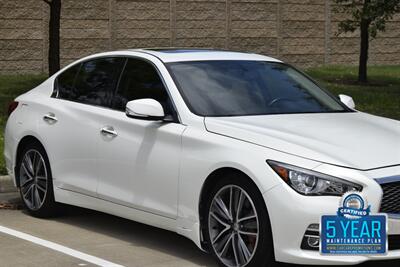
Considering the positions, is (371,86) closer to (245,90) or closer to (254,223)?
(245,90)

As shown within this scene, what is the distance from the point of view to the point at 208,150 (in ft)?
20.2

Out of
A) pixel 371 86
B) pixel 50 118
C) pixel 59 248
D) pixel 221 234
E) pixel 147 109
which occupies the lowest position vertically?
pixel 371 86

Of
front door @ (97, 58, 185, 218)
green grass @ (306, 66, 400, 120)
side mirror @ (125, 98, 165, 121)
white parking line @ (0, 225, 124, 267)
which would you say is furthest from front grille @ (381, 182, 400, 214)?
green grass @ (306, 66, 400, 120)

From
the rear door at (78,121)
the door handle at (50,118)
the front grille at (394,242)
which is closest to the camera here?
the front grille at (394,242)

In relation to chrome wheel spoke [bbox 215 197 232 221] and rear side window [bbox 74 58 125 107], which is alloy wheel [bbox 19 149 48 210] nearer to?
rear side window [bbox 74 58 125 107]

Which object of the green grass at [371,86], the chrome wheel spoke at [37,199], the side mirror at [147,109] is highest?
the side mirror at [147,109]

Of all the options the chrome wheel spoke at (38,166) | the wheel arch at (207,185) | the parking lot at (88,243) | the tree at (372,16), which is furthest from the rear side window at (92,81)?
the tree at (372,16)

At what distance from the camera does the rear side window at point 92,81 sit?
7547 millimetres

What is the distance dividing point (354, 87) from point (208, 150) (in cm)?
1360

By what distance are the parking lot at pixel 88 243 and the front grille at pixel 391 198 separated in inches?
37.5

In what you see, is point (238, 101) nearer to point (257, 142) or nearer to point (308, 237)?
point (257, 142)

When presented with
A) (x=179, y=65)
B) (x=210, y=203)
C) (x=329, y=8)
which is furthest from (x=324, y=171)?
(x=329, y=8)

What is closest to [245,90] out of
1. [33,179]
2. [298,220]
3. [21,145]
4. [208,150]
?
[208,150]

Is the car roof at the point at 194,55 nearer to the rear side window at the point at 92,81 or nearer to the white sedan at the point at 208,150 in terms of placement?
the white sedan at the point at 208,150
